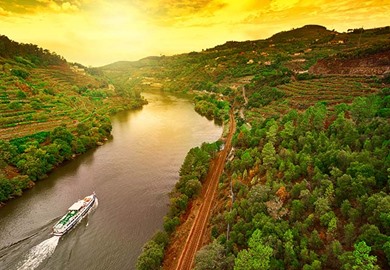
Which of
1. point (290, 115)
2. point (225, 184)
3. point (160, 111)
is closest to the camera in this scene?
point (225, 184)

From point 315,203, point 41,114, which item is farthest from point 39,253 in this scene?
point 41,114

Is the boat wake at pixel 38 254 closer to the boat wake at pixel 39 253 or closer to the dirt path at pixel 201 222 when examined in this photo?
the boat wake at pixel 39 253

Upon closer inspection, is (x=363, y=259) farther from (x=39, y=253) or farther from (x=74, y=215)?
(x=74, y=215)

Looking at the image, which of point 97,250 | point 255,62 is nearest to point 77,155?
point 97,250

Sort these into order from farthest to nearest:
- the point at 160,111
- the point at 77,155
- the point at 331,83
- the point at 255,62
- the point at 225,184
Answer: the point at 255,62, the point at 160,111, the point at 331,83, the point at 77,155, the point at 225,184

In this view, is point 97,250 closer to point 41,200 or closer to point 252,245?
point 41,200

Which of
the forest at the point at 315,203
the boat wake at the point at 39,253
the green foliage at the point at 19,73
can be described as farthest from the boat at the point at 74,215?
the green foliage at the point at 19,73

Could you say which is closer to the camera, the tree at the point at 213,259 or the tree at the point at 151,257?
the tree at the point at 213,259
